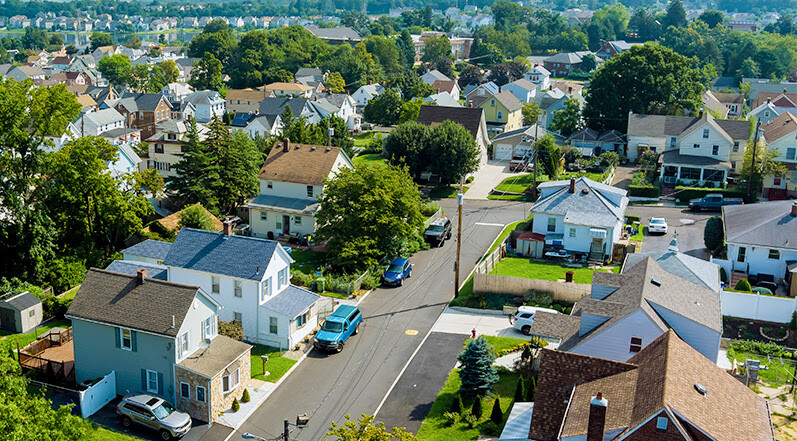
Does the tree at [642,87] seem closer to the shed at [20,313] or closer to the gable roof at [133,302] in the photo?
the gable roof at [133,302]

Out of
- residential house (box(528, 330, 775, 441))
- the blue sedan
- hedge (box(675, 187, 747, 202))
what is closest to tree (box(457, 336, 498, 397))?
residential house (box(528, 330, 775, 441))

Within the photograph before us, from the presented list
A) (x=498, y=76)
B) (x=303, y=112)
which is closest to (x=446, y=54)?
(x=498, y=76)

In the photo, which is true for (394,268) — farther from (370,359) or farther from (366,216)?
(370,359)

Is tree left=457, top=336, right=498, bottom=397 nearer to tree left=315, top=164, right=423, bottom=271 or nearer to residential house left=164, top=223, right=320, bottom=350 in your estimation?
residential house left=164, top=223, right=320, bottom=350

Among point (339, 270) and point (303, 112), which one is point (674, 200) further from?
point (303, 112)

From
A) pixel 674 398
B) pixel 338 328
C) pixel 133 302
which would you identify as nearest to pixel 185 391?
pixel 133 302

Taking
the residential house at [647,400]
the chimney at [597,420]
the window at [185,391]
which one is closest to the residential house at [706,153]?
the residential house at [647,400]
